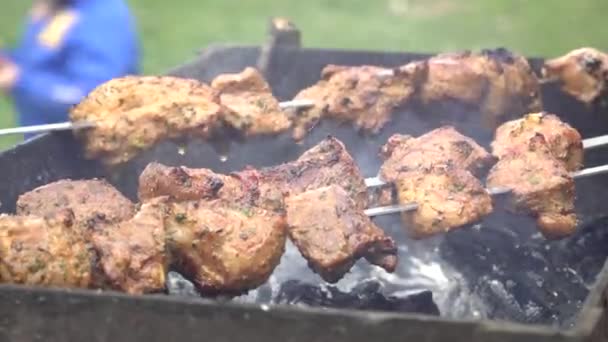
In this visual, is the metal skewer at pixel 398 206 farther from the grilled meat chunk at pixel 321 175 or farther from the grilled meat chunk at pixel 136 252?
the grilled meat chunk at pixel 136 252

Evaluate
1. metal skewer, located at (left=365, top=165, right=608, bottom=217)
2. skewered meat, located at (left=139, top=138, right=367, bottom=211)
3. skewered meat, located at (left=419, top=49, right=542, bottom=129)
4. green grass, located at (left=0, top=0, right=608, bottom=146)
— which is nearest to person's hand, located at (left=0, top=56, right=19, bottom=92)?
skewered meat, located at (left=419, top=49, right=542, bottom=129)

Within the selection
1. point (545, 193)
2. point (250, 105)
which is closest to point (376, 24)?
point (250, 105)

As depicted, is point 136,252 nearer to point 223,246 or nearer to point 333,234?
point 223,246

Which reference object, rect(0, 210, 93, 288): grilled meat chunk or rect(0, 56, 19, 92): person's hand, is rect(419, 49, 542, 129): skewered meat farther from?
rect(0, 56, 19, 92): person's hand

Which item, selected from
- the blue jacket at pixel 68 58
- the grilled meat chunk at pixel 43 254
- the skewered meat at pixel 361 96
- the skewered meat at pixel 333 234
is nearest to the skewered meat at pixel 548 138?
the skewered meat at pixel 361 96

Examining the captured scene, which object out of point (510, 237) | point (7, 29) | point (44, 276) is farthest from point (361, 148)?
point (7, 29)

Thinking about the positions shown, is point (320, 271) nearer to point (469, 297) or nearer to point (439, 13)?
point (469, 297)
